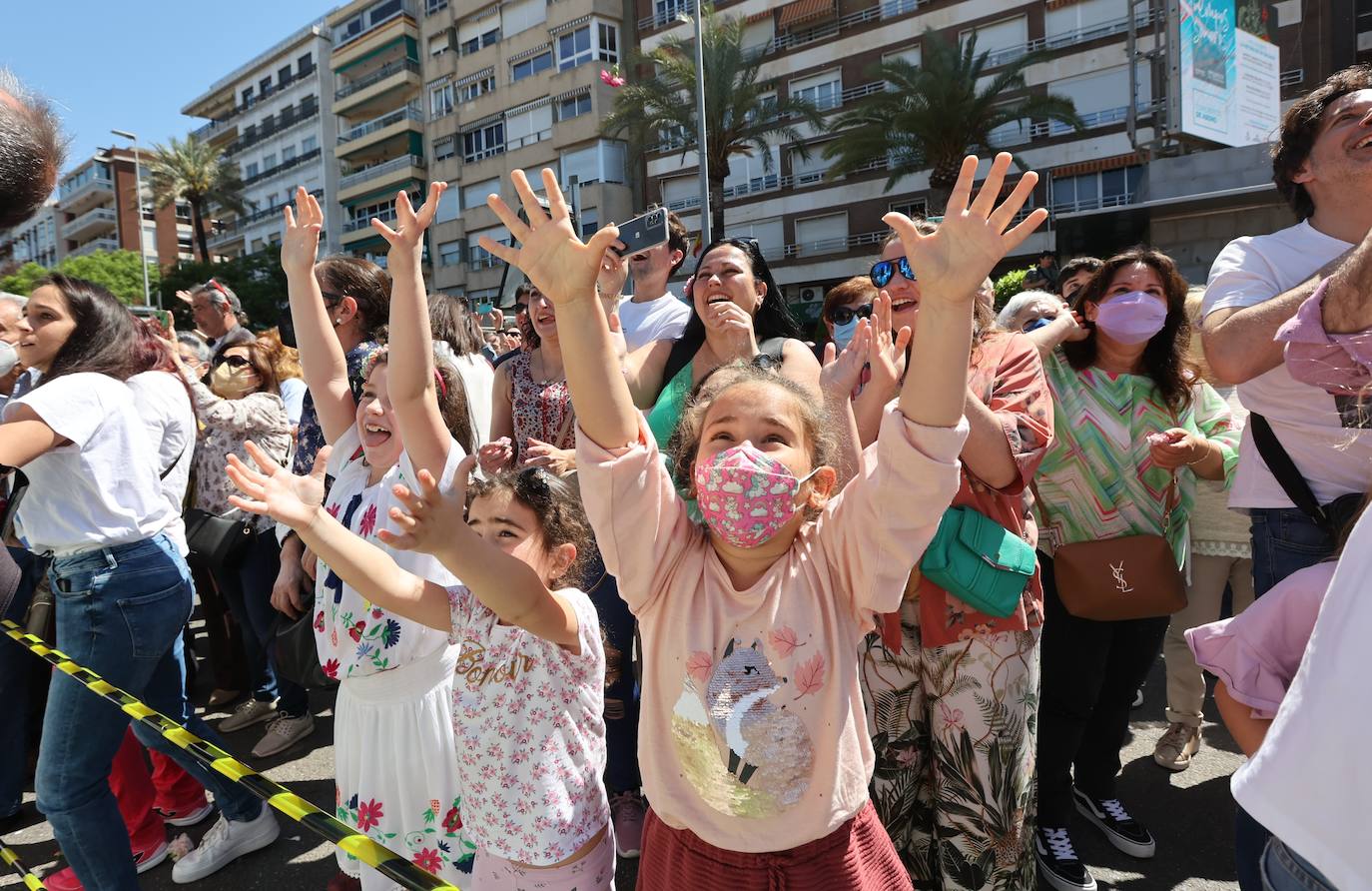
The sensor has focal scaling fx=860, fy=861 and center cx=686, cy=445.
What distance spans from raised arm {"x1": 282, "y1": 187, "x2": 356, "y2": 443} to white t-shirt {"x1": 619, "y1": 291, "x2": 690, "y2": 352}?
4.48 ft

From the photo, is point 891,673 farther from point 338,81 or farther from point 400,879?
point 338,81

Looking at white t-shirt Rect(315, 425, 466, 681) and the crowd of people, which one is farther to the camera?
white t-shirt Rect(315, 425, 466, 681)

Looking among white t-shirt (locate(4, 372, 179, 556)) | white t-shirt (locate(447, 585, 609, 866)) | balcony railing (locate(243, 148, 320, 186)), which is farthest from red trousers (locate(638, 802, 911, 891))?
balcony railing (locate(243, 148, 320, 186))

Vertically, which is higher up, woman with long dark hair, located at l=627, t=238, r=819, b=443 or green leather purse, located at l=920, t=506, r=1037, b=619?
woman with long dark hair, located at l=627, t=238, r=819, b=443

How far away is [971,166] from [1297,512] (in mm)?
1465

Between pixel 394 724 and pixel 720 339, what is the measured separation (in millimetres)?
1613

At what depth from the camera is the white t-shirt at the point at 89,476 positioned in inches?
109

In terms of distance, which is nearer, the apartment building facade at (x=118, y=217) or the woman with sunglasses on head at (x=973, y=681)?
the woman with sunglasses on head at (x=973, y=681)

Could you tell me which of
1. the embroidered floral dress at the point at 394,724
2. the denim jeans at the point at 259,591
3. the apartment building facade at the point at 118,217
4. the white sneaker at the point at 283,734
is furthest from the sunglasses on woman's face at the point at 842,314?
the apartment building facade at the point at 118,217

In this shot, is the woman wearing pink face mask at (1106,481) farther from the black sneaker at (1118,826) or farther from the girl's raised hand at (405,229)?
the girl's raised hand at (405,229)

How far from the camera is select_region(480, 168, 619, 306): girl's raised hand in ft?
5.23

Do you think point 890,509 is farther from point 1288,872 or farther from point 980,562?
point 980,562

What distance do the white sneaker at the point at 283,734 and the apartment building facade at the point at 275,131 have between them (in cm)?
4491

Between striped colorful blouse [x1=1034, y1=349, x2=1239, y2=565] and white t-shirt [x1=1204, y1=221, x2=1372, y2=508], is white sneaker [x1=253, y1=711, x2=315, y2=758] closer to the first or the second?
striped colorful blouse [x1=1034, y1=349, x2=1239, y2=565]
